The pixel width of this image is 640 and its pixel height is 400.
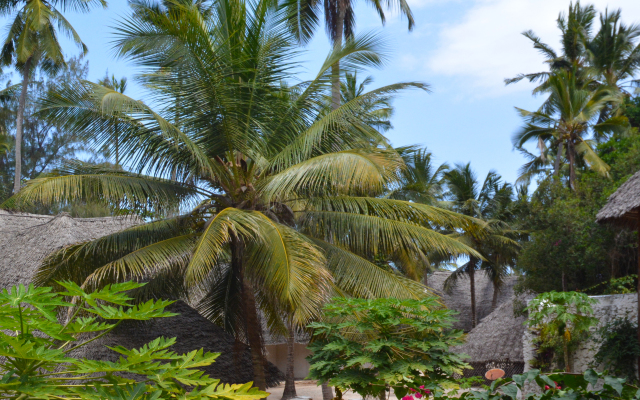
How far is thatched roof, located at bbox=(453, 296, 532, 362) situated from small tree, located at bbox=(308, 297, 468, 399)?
1086cm

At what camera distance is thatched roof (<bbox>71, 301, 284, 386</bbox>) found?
29.8ft

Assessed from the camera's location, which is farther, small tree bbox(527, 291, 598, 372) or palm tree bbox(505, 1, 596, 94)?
palm tree bbox(505, 1, 596, 94)

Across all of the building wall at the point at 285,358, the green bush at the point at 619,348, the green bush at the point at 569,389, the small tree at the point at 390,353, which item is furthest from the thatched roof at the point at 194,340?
the building wall at the point at 285,358

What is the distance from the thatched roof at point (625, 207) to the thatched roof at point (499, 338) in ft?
23.7

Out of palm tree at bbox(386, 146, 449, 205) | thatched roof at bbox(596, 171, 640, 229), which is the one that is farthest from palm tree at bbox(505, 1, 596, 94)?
thatched roof at bbox(596, 171, 640, 229)

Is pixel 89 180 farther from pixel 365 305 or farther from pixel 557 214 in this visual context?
pixel 557 214

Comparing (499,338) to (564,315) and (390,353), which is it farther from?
(390,353)

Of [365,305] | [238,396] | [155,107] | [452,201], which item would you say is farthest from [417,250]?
[452,201]

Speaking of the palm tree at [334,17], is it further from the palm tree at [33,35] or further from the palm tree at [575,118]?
the palm tree at [33,35]

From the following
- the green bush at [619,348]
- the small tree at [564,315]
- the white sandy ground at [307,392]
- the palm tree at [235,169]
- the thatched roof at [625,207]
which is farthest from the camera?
the white sandy ground at [307,392]

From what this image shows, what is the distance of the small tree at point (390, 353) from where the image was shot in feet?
15.4

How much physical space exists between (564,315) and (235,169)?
522 cm

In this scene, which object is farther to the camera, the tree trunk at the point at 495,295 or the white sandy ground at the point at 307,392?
the tree trunk at the point at 495,295

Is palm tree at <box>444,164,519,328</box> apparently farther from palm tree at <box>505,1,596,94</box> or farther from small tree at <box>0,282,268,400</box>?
small tree at <box>0,282,268,400</box>
